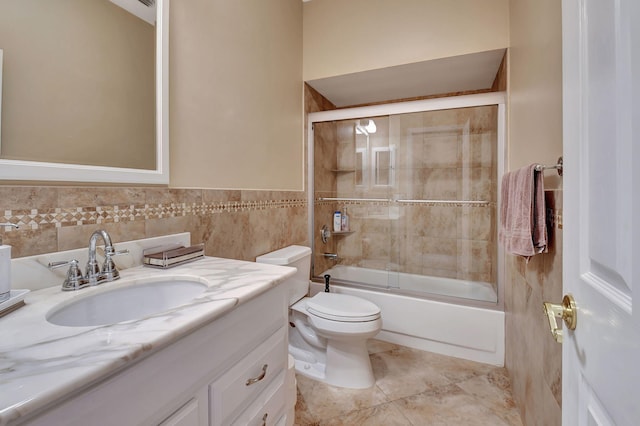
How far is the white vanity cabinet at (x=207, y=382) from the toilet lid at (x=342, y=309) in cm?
65

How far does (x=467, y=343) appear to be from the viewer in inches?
76.9

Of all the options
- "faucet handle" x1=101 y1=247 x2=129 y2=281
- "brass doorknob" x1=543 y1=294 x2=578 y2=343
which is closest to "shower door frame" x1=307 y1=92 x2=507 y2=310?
"brass doorknob" x1=543 y1=294 x2=578 y2=343

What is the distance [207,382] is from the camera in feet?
2.20

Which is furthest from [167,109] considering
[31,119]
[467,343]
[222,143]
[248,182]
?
[467,343]

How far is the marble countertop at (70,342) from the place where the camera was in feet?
1.26

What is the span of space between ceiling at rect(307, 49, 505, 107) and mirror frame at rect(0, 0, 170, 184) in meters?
1.39

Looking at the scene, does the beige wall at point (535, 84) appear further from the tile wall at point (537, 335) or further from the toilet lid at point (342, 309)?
the toilet lid at point (342, 309)

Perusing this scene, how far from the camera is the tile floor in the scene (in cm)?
144

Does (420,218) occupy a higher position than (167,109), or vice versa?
(167,109)

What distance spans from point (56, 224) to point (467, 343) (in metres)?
2.30

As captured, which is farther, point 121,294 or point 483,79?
point 483,79

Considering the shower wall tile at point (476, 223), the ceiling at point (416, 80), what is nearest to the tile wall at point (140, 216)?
the ceiling at point (416, 80)

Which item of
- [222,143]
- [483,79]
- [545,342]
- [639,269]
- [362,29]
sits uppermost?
[362,29]

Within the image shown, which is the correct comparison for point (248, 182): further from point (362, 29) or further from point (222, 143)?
point (362, 29)
